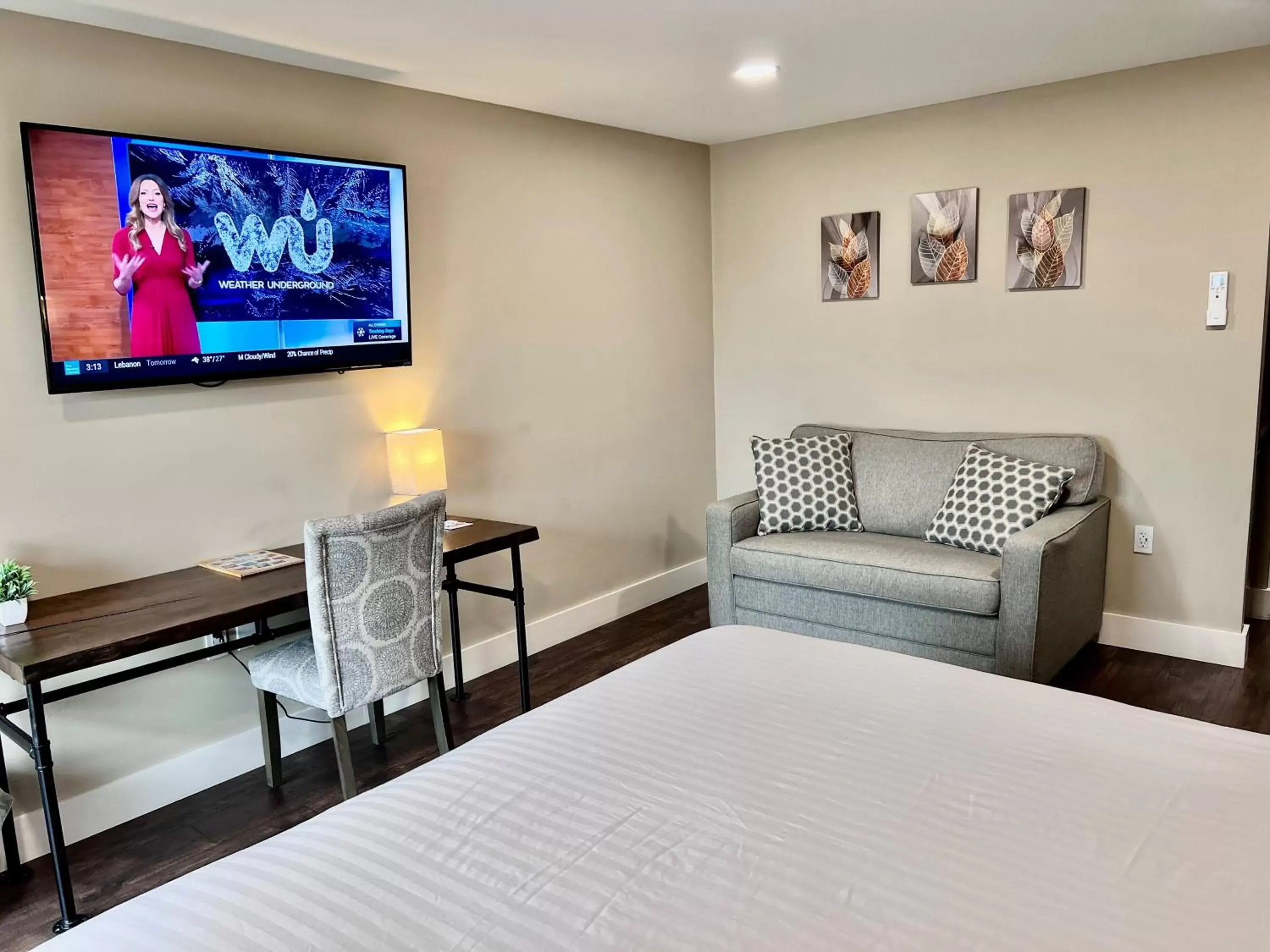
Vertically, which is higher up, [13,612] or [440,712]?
[13,612]

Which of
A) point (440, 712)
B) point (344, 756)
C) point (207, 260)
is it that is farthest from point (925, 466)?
point (207, 260)

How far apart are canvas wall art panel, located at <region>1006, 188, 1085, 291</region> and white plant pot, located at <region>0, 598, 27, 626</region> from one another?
381 cm

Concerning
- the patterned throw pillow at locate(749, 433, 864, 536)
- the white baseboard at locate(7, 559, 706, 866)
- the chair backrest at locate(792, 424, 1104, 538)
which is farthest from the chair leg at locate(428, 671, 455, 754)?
the chair backrest at locate(792, 424, 1104, 538)

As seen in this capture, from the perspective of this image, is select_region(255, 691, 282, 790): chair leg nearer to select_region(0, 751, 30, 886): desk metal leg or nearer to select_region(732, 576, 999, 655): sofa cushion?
select_region(0, 751, 30, 886): desk metal leg

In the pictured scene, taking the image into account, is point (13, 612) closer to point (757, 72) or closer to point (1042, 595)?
point (757, 72)

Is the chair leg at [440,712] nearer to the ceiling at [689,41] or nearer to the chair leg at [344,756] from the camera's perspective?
the chair leg at [344,756]

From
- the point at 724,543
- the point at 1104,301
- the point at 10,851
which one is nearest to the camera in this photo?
the point at 10,851

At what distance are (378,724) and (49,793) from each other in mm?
1155

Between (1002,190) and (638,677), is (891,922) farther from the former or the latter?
(1002,190)

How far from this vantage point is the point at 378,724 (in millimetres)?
3225

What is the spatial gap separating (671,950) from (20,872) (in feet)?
7.39

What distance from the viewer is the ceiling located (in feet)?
8.50

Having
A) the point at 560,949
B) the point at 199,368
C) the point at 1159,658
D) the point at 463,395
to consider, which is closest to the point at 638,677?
the point at 560,949

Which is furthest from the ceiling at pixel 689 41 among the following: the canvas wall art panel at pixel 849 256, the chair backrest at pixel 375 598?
the chair backrest at pixel 375 598
